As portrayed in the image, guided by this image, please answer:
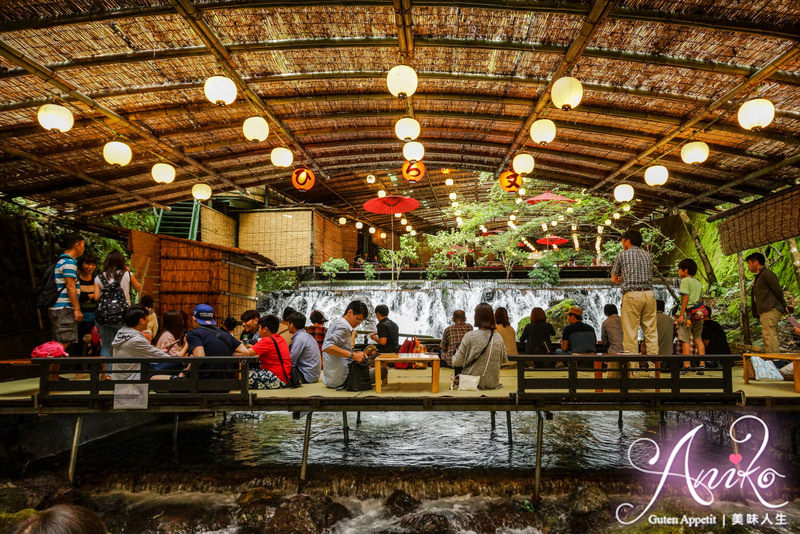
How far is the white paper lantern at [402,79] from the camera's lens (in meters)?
5.95

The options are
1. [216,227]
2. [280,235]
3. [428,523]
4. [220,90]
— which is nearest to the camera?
[428,523]

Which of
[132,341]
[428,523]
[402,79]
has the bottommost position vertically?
[428,523]

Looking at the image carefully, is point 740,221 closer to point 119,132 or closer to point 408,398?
point 408,398

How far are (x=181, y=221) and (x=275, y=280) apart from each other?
4492 millimetres

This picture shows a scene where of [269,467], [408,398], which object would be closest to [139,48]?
[408,398]

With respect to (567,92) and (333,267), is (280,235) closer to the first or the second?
(333,267)

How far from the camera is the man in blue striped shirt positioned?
677cm

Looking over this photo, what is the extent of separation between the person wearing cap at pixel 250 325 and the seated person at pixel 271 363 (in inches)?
56.8

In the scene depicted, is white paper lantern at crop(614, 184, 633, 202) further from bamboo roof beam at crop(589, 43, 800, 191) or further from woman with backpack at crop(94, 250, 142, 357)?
woman with backpack at crop(94, 250, 142, 357)

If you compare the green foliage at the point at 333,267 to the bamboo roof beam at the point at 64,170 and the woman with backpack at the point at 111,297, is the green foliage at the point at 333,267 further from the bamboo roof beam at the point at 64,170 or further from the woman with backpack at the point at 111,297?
the woman with backpack at the point at 111,297

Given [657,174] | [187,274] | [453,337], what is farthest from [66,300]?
[657,174]

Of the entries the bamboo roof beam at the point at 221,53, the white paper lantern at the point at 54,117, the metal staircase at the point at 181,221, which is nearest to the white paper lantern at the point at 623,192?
the bamboo roof beam at the point at 221,53

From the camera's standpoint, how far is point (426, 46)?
6.24 metres

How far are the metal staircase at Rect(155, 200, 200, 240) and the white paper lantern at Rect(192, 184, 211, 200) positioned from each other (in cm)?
527
